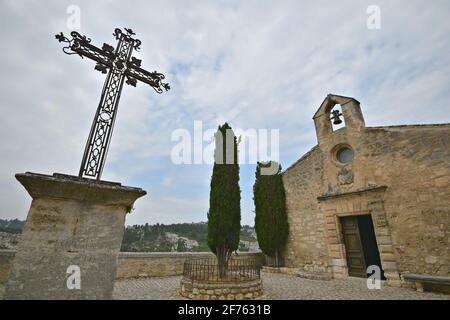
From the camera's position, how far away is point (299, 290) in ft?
22.5

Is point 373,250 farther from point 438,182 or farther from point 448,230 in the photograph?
point 438,182

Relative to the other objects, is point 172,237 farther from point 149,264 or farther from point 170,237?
point 149,264

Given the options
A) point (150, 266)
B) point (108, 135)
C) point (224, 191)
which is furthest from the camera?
point (150, 266)

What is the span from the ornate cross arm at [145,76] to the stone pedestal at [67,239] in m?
1.57

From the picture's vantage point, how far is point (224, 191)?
26.3 feet

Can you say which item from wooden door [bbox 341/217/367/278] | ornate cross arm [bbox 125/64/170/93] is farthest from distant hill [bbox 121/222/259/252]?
ornate cross arm [bbox 125/64/170/93]

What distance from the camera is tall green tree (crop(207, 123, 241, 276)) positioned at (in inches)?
296

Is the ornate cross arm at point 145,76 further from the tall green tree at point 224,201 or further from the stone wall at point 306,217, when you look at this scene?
the stone wall at point 306,217

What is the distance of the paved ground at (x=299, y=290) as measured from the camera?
605cm

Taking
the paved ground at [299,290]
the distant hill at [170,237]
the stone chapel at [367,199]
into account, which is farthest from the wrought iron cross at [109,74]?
the distant hill at [170,237]

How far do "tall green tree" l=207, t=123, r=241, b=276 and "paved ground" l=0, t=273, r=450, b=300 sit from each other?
1746 millimetres

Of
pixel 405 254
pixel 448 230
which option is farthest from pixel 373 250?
pixel 448 230

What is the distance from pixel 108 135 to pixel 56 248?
1178 mm

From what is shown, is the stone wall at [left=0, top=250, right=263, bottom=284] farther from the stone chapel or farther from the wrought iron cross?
the wrought iron cross
